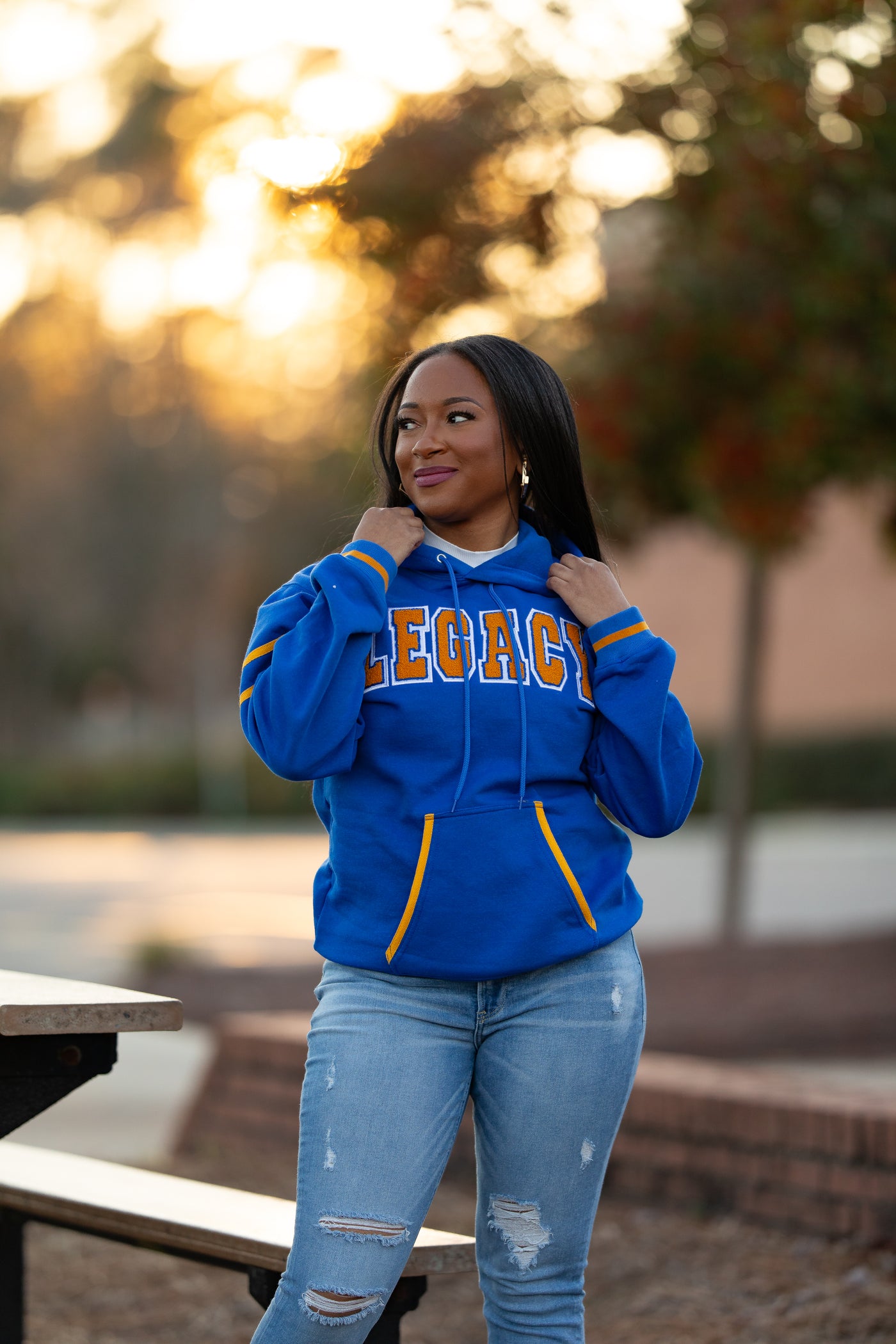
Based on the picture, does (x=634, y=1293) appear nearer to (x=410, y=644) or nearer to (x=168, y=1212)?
(x=168, y=1212)

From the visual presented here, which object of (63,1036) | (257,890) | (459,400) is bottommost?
(257,890)

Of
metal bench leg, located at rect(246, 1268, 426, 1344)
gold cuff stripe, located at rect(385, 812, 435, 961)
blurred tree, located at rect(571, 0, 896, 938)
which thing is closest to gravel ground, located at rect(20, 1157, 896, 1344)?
metal bench leg, located at rect(246, 1268, 426, 1344)

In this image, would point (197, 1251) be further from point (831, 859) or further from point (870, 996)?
point (831, 859)

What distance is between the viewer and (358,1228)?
1.98 metres

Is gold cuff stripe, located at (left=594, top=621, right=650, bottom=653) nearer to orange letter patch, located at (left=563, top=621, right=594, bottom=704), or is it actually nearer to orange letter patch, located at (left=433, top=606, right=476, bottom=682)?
orange letter patch, located at (left=563, top=621, right=594, bottom=704)

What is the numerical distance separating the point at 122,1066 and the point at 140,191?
18173 millimetres

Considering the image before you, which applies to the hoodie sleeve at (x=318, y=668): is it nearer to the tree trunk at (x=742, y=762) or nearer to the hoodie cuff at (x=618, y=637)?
the hoodie cuff at (x=618, y=637)

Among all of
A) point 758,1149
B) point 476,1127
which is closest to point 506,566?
point 476,1127

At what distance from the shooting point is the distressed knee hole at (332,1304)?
1.97 metres

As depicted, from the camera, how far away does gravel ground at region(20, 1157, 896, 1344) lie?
345 cm

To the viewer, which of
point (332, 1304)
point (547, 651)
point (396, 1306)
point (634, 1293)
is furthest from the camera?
point (634, 1293)

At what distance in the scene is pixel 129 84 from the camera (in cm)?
1017

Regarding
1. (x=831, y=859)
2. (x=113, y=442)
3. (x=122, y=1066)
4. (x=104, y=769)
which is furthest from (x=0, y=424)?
(x=122, y=1066)

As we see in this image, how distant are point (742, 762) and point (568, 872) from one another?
746cm
